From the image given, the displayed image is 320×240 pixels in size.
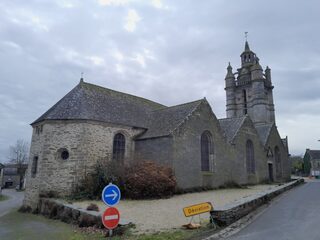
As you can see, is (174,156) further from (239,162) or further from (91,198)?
(239,162)

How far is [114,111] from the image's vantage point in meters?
22.4

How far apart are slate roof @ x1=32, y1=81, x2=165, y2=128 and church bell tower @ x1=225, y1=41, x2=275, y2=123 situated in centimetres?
2357

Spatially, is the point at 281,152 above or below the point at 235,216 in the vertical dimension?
above

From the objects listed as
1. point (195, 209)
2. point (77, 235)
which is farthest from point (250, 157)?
point (77, 235)

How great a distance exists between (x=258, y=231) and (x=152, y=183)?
941cm

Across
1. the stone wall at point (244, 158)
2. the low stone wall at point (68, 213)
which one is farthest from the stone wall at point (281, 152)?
the low stone wall at point (68, 213)

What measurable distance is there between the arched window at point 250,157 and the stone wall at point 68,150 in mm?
15371

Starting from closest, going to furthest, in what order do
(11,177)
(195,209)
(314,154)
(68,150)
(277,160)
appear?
1. (195,209)
2. (68,150)
3. (277,160)
4. (11,177)
5. (314,154)

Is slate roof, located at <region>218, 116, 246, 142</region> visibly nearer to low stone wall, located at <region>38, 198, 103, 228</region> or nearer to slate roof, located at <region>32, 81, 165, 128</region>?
slate roof, located at <region>32, 81, 165, 128</region>

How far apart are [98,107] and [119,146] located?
3.59 meters

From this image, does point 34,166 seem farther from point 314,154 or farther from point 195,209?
point 314,154

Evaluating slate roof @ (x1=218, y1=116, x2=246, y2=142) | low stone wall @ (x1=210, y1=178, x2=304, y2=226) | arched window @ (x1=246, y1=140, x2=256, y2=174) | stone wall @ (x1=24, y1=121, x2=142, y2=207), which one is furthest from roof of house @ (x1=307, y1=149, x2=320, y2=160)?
low stone wall @ (x1=210, y1=178, x2=304, y2=226)

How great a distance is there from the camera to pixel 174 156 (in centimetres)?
1927

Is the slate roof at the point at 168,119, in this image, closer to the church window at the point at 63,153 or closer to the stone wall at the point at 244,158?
the church window at the point at 63,153
